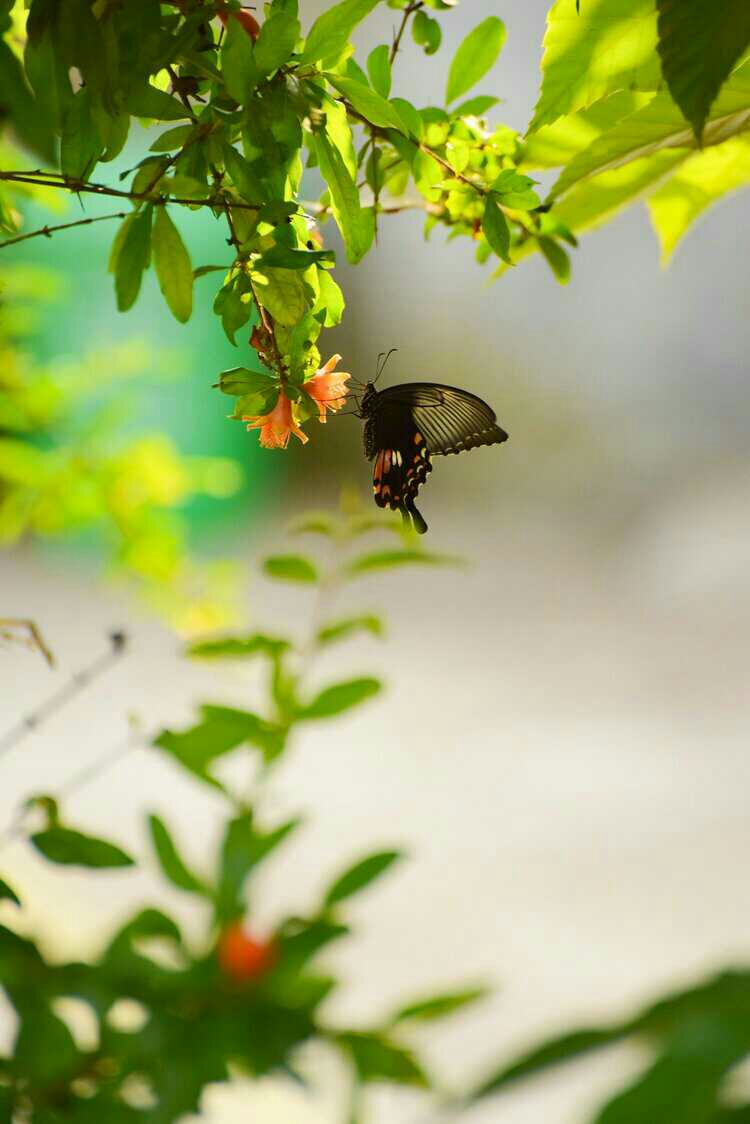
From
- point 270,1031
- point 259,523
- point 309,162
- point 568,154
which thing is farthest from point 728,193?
point 259,523

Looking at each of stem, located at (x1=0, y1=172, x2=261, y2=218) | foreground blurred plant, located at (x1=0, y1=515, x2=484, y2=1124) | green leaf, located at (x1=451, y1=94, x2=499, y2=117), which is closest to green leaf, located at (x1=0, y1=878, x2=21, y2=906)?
foreground blurred plant, located at (x1=0, y1=515, x2=484, y2=1124)

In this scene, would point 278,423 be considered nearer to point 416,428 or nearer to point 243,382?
point 243,382

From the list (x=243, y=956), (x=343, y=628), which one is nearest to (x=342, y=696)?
(x=343, y=628)

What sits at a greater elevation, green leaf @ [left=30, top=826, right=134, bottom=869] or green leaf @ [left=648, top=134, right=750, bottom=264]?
Answer: green leaf @ [left=648, top=134, right=750, bottom=264]

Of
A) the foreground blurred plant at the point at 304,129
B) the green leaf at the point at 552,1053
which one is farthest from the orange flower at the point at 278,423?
the green leaf at the point at 552,1053

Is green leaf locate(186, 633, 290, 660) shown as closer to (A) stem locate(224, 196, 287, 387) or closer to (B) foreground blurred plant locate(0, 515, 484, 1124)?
(B) foreground blurred plant locate(0, 515, 484, 1124)
